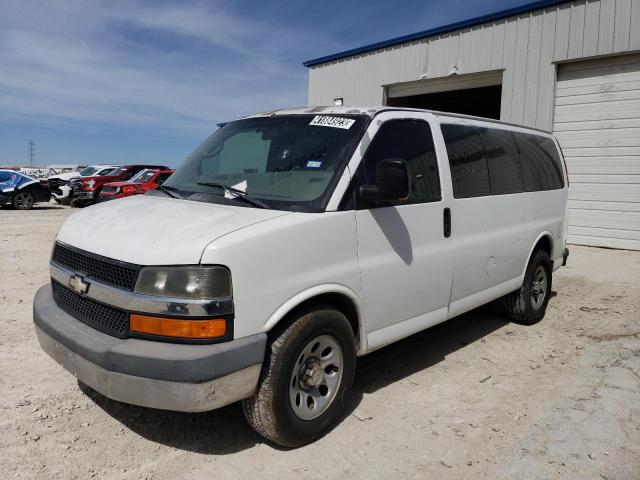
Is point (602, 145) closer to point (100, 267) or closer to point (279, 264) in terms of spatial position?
point (279, 264)

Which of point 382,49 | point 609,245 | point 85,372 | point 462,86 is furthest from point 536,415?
point 382,49

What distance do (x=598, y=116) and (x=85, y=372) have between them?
11.4 m

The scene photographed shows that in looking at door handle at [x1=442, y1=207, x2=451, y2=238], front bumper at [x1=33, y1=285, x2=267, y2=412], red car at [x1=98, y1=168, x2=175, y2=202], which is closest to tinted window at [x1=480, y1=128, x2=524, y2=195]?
door handle at [x1=442, y1=207, x2=451, y2=238]

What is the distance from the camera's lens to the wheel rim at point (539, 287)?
18.9 ft

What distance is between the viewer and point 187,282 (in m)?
2.63

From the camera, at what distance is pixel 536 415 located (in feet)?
11.9

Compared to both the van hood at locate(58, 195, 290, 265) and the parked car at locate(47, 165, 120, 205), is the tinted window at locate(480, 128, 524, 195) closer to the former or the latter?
the van hood at locate(58, 195, 290, 265)

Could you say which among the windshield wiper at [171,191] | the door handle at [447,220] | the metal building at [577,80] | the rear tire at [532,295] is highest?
the metal building at [577,80]

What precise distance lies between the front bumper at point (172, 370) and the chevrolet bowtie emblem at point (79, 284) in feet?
1.01

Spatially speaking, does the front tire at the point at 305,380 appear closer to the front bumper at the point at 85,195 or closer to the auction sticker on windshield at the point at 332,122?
the auction sticker on windshield at the point at 332,122

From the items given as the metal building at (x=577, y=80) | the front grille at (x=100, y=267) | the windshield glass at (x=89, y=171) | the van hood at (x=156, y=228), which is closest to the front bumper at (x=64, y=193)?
the windshield glass at (x=89, y=171)

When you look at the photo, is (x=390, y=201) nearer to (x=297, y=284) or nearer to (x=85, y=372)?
(x=297, y=284)

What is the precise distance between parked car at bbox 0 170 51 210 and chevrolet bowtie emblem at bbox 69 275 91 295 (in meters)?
18.3

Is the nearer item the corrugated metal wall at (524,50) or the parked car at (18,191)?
the corrugated metal wall at (524,50)
